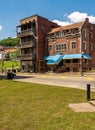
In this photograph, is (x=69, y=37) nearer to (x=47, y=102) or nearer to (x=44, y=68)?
(x=44, y=68)

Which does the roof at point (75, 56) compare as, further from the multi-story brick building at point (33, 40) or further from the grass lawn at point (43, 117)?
the grass lawn at point (43, 117)

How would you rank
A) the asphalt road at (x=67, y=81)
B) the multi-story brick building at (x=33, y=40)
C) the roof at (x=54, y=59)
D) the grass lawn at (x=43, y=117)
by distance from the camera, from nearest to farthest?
the grass lawn at (x=43, y=117), the asphalt road at (x=67, y=81), the roof at (x=54, y=59), the multi-story brick building at (x=33, y=40)

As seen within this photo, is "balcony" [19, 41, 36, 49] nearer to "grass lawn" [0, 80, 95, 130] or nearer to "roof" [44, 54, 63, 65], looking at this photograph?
"roof" [44, 54, 63, 65]

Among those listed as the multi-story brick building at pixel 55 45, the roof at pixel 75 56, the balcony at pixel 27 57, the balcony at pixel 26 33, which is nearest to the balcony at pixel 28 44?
the multi-story brick building at pixel 55 45

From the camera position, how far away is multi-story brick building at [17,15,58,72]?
55.2 meters

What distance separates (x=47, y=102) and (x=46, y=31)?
1784 inches

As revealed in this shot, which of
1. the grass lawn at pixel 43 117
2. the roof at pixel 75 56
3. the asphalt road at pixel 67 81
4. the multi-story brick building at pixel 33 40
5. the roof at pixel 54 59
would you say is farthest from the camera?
the multi-story brick building at pixel 33 40

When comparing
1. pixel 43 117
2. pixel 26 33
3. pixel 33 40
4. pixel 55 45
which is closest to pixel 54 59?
pixel 55 45

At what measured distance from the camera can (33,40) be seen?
55812mm

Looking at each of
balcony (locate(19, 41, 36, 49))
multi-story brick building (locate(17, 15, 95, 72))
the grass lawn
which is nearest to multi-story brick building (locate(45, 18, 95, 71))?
multi-story brick building (locate(17, 15, 95, 72))

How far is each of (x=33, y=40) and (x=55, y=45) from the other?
6046mm

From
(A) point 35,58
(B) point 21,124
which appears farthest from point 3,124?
(A) point 35,58

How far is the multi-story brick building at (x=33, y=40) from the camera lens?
5516 centimetres

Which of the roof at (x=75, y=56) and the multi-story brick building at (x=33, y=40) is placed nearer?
the roof at (x=75, y=56)
